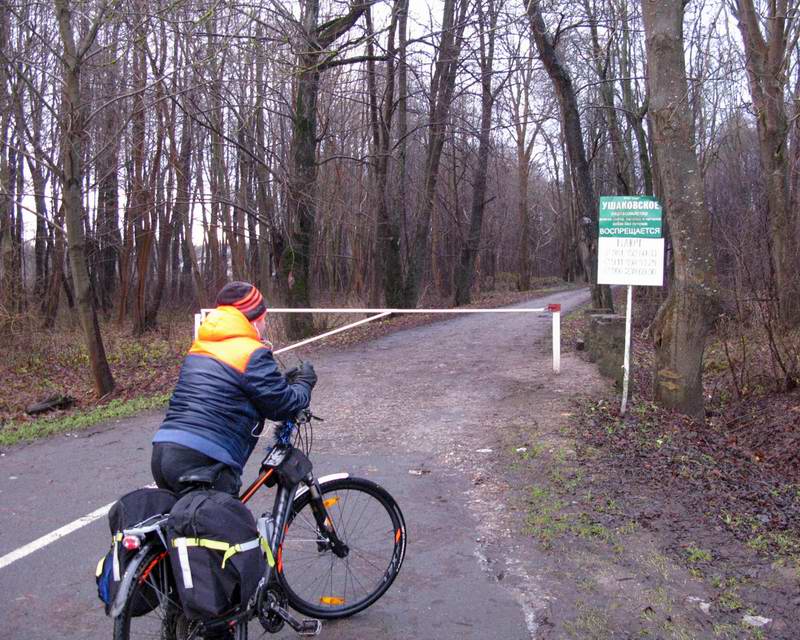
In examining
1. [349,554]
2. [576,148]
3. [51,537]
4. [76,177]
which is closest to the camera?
[349,554]

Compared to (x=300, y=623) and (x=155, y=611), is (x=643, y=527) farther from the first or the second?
(x=155, y=611)

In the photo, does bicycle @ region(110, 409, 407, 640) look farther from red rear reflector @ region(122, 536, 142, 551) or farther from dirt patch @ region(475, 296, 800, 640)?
dirt patch @ region(475, 296, 800, 640)

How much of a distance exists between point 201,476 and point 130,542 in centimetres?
41

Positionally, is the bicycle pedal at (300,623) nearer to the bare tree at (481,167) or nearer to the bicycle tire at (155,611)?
the bicycle tire at (155,611)

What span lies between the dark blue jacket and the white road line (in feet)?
5.02

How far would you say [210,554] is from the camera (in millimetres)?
3186

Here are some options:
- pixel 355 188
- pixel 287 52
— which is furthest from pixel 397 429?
pixel 355 188

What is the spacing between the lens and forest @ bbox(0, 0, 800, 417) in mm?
9766

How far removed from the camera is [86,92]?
15531 millimetres

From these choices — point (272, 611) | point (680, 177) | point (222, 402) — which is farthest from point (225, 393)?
point (680, 177)

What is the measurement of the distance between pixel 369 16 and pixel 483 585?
15.6 m

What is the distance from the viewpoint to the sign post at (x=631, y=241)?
29.0 feet

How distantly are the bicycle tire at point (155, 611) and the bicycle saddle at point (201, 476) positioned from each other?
0.32 meters

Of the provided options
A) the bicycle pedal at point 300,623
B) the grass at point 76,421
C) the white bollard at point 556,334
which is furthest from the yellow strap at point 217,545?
the white bollard at point 556,334
